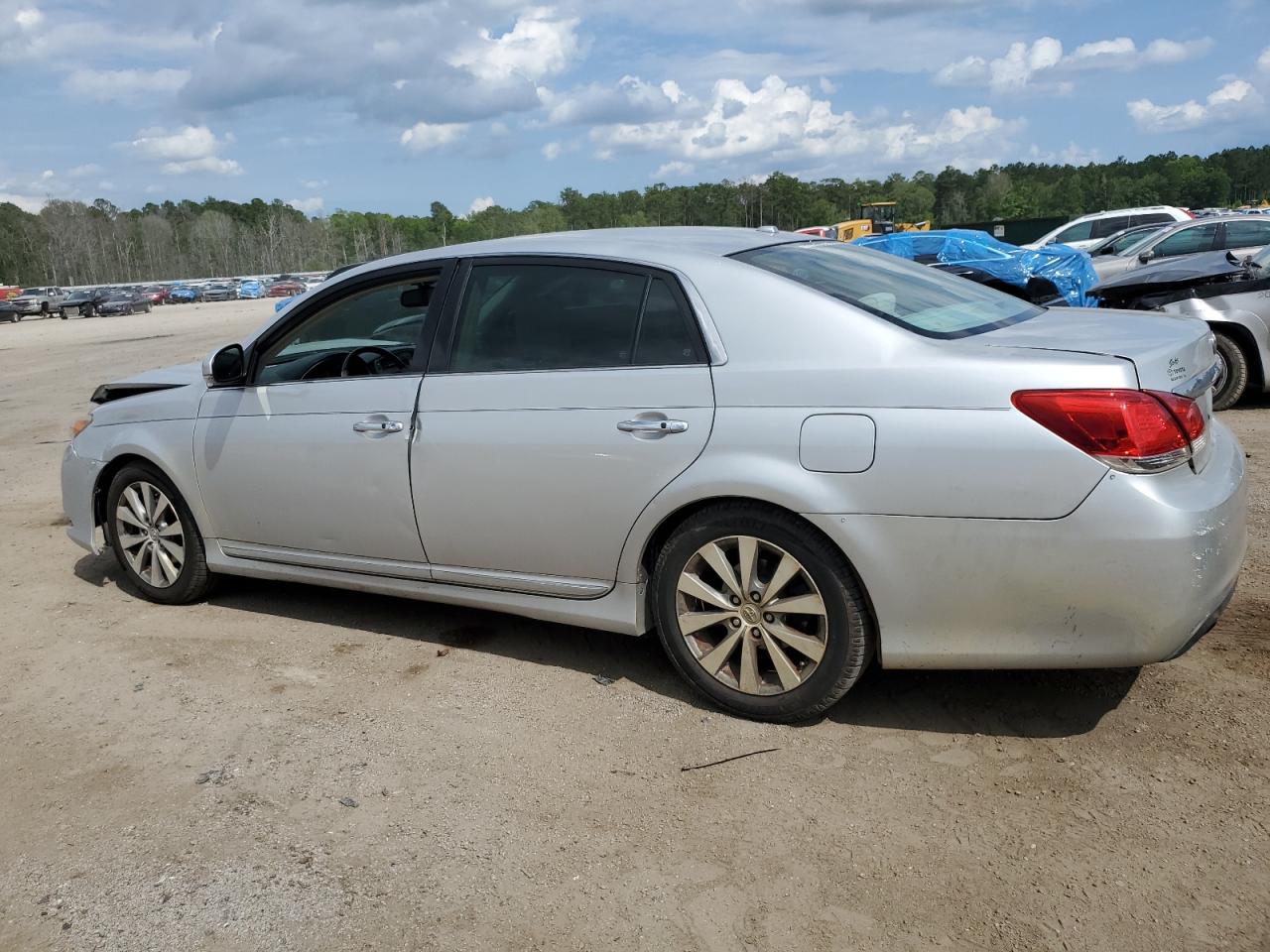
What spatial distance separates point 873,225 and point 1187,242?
113 ft

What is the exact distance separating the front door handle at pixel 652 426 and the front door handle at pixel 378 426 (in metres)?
1.01

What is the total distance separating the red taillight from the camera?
9.89 feet

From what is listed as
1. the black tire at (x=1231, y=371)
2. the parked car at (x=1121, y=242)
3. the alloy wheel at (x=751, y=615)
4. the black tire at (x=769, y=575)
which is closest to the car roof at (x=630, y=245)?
the black tire at (x=769, y=575)

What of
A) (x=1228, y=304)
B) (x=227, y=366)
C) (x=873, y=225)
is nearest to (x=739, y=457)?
(x=227, y=366)

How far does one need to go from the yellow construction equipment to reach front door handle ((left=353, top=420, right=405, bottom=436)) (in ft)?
105

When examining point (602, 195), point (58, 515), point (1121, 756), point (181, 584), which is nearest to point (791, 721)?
point (1121, 756)

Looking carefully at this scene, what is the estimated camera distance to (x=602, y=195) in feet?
463

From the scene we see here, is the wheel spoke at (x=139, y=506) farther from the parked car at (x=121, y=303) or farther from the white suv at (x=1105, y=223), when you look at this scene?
the parked car at (x=121, y=303)

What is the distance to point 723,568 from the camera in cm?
359

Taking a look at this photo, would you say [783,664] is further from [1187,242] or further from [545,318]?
[1187,242]

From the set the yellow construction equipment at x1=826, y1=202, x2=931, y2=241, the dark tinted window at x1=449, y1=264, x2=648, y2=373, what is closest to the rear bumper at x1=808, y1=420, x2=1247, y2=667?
the dark tinted window at x1=449, y1=264, x2=648, y2=373

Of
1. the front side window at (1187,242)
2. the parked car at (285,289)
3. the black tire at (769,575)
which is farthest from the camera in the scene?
the parked car at (285,289)

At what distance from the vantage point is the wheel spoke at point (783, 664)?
3.55 metres

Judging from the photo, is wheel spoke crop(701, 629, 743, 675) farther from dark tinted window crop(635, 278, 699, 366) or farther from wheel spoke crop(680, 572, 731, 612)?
dark tinted window crop(635, 278, 699, 366)
